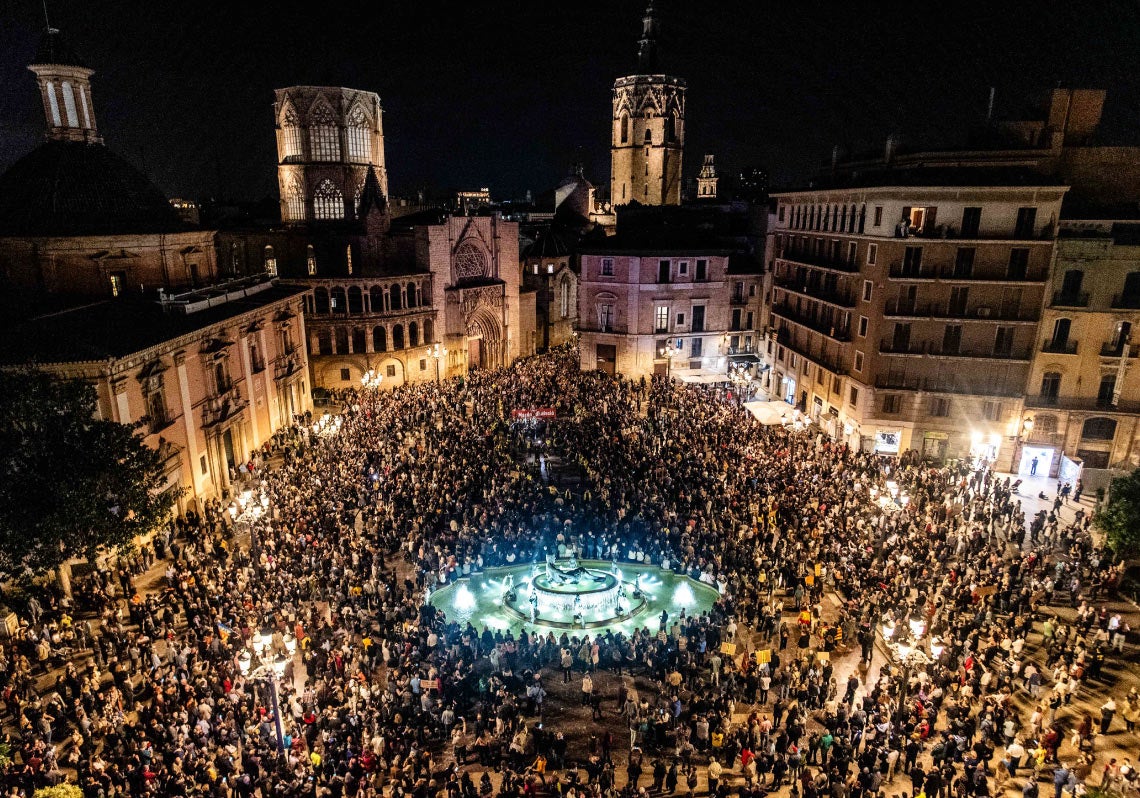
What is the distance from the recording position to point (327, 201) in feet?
191

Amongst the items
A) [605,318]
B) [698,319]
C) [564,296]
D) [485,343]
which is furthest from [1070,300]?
[564,296]

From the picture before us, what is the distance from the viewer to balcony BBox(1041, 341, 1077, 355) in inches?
1216

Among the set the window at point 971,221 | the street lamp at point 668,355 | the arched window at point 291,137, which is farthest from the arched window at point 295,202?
the window at point 971,221

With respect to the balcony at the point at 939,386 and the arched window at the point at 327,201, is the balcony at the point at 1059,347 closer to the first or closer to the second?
the balcony at the point at 939,386

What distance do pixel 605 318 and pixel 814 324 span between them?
47.9 feet

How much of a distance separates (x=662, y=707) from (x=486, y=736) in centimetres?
426

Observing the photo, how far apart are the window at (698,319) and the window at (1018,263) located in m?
19.5

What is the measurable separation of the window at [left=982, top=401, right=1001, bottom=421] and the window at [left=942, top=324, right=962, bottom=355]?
2863 mm

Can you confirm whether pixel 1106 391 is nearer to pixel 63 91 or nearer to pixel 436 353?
pixel 436 353

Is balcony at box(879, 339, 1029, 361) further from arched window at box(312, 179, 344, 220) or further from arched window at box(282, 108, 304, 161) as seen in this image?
arched window at box(282, 108, 304, 161)

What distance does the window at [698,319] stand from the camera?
4762cm

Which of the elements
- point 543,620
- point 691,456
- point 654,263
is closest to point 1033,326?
point 691,456

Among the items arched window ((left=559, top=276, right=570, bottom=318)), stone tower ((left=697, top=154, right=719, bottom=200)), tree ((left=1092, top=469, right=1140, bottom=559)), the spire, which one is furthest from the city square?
stone tower ((left=697, top=154, right=719, bottom=200))

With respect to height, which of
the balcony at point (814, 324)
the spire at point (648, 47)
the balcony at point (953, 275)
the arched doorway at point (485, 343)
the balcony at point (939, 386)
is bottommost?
the arched doorway at point (485, 343)
